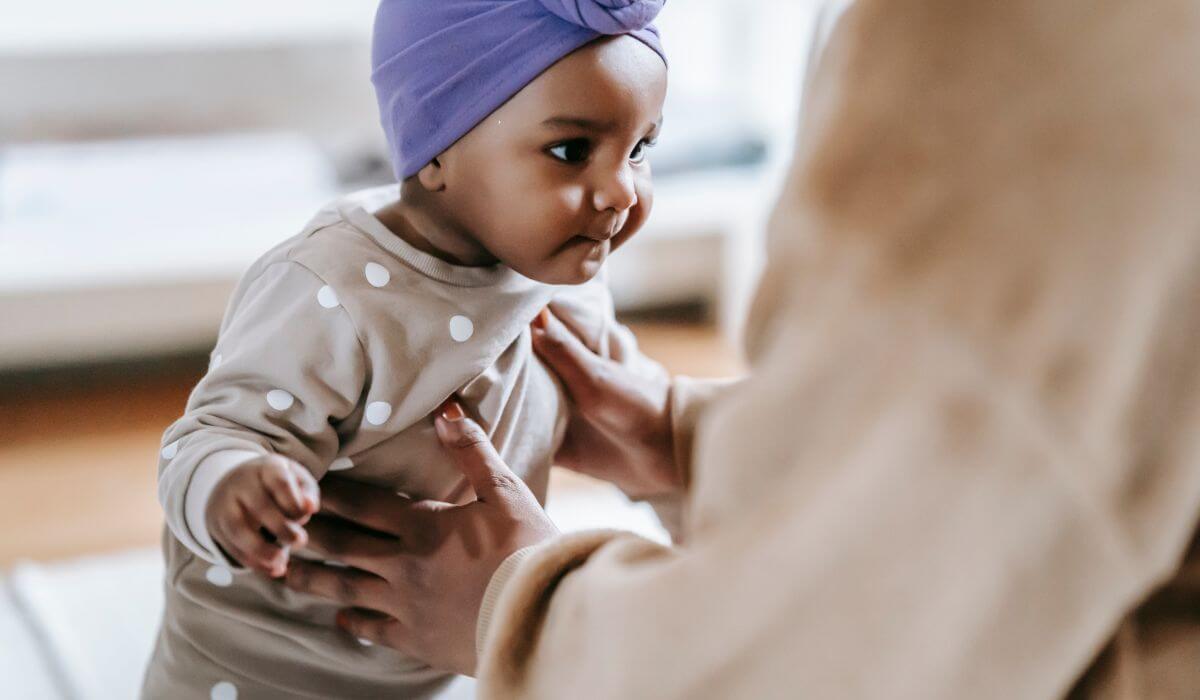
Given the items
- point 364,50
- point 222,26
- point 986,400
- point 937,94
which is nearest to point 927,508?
point 986,400

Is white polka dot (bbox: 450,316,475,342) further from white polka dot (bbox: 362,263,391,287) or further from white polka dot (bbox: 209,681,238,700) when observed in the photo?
white polka dot (bbox: 209,681,238,700)

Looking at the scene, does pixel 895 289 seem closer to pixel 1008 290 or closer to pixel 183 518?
pixel 1008 290

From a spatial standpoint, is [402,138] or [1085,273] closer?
[1085,273]

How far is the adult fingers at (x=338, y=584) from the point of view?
72 cm

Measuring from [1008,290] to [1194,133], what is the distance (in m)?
0.08

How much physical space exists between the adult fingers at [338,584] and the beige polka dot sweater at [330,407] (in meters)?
0.04

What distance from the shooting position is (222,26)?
6.74 feet

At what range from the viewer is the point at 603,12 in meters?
0.63

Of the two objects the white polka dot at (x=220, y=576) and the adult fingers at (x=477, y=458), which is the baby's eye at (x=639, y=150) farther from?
the white polka dot at (x=220, y=576)

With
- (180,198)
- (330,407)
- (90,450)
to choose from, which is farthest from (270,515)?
(180,198)

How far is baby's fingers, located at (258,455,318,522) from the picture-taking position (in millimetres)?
569

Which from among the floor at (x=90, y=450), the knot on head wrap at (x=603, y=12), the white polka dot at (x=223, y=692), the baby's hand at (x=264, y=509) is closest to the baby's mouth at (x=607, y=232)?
the knot on head wrap at (x=603, y=12)

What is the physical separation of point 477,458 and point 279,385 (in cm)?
12

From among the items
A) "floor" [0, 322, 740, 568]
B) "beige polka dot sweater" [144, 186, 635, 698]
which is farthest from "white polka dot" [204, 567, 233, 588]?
"floor" [0, 322, 740, 568]
